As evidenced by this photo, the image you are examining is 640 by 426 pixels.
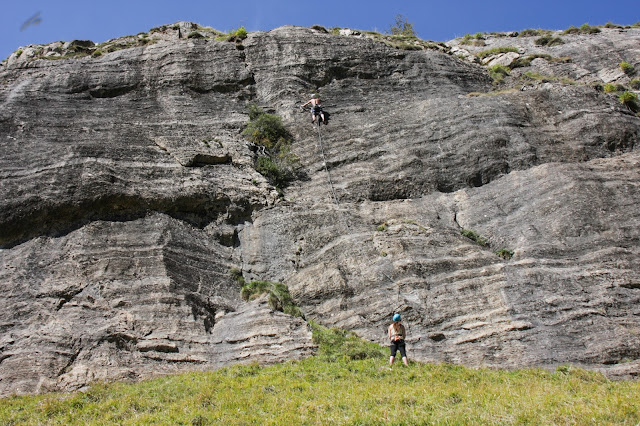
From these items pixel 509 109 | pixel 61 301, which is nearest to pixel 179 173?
pixel 61 301

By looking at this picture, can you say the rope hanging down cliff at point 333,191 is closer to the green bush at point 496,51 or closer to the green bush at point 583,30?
the green bush at point 496,51

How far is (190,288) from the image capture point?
49.5ft

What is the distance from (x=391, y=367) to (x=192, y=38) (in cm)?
1980

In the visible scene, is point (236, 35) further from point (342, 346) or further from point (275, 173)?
point (342, 346)

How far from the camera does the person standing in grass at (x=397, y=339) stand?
1199 centimetres

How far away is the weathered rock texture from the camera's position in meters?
12.9

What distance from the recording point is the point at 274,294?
15.1 metres

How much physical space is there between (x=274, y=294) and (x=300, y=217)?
10.5 ft

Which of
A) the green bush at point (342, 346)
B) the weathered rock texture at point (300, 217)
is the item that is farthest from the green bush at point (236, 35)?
the green bush at point (342, 346)

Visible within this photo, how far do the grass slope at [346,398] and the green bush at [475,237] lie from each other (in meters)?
5.17

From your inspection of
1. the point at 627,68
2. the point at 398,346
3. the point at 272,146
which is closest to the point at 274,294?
the point at 398,346

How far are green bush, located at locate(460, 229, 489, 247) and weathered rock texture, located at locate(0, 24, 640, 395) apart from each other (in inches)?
11.6

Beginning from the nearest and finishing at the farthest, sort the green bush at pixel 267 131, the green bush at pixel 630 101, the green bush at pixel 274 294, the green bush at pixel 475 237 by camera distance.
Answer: the green bush at pixel 274 294 → the green bush at pixel 475 237 → the green bush at pixel 267 131 → the green bush at pixel 630 101

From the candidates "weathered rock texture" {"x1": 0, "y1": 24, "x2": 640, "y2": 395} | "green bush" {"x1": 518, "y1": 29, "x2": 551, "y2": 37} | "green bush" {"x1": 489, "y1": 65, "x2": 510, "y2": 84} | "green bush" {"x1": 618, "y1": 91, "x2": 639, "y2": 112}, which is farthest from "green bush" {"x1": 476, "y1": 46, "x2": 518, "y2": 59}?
"green bush" {"x1": 618, "y1": 91, "x2": 639, "y2": 112}
